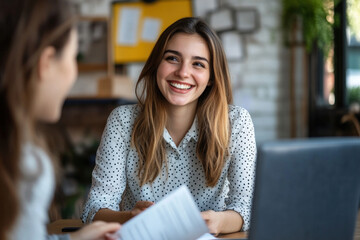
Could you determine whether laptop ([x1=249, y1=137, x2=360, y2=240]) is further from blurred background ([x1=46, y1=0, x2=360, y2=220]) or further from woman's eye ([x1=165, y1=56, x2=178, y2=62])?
blurred background ([x1=46, y1=0, x2=360, y2=220])

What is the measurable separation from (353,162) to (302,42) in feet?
12.3

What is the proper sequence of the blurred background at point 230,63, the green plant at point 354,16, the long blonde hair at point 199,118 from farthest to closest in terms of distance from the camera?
the blurred background at point 230,63, the green plant at point 354,16, the long blonde hair at point 199,118

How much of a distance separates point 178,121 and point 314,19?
2727mm

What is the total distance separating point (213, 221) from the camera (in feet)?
4.33

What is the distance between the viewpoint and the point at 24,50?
31.4 inches

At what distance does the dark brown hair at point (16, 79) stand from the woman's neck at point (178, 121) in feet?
2.91

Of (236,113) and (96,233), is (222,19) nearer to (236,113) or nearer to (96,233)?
(236,113)

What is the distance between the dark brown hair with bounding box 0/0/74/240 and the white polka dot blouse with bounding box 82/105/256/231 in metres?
0.72

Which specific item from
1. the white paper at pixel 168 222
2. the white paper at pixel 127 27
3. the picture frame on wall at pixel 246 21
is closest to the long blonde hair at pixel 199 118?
the white paper at pixel 168 222

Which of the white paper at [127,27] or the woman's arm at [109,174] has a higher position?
the white paper at [127,27]

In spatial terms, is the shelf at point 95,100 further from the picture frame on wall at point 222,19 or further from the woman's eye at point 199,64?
the woman's eye at point 199,64

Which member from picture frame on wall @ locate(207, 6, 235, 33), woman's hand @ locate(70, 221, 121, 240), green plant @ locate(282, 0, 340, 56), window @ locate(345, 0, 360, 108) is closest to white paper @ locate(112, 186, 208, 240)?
woman's hand @ locate(70, 221, 121, 240)

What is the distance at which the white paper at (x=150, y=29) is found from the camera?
4.74 m

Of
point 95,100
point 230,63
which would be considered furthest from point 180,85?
point 230,63
